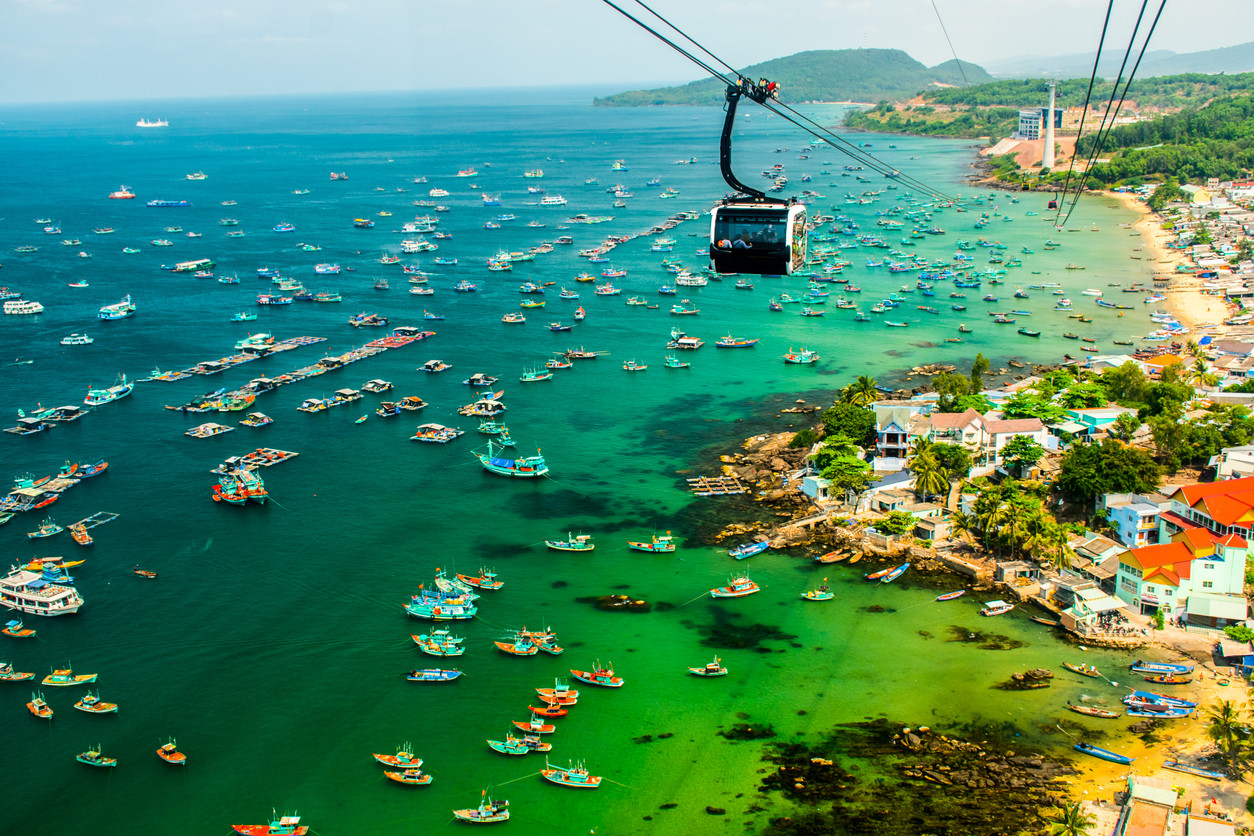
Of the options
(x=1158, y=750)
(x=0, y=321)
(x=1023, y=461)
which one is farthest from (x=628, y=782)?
(x=0, y=321)

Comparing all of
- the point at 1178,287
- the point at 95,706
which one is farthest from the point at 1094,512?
the point at 1178,287

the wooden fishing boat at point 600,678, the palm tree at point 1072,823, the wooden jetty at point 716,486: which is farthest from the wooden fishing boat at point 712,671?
the wooden jetty at point 716,486

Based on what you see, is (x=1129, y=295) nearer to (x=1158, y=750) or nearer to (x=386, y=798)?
(x=1158, y=750)

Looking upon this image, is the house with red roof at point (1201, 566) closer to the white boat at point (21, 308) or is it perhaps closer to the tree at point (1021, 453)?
the tree at point (1021, 453)

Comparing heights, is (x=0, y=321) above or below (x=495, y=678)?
above

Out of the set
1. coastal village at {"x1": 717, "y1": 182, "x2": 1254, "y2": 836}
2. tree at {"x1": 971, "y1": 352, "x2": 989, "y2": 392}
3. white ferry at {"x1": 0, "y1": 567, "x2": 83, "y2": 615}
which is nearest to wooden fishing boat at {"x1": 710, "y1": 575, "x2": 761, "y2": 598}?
coastal village at {"x1": 717, "y1": 182, "x2": 1254, "y2": 836}

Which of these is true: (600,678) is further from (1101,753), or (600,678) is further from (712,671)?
(1101,753)
